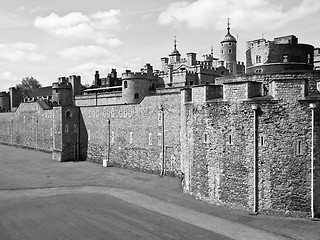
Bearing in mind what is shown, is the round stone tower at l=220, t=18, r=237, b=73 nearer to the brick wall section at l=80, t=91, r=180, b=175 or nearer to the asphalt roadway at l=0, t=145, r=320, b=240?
the brick wall section at l=80, t=91, r=180, b=175

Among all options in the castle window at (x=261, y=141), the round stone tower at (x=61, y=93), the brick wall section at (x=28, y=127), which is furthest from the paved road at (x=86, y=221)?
the round stone tower at (x=61, y=93)

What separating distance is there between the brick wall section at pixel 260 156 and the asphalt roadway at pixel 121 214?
101 centimetres

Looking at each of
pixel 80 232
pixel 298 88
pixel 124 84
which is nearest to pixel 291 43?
pixel 298 88

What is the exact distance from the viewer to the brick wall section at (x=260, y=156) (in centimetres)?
1858

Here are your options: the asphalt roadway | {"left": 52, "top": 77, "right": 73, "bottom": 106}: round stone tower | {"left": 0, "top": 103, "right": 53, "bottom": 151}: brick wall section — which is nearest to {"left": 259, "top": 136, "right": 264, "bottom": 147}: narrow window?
the asphalt roadway

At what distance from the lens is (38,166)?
130 ft

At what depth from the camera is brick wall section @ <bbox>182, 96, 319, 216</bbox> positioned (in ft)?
61.0

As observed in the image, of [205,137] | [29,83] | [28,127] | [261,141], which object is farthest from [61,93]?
[29,83]

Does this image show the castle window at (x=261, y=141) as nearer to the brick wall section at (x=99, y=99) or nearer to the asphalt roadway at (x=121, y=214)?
the asphalt roadway at (x=121, y=214)

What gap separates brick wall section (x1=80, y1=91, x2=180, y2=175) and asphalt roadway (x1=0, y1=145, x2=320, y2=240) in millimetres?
3311

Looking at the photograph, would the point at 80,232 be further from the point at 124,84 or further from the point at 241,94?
the point at 124,84

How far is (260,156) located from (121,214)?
8.74 meters

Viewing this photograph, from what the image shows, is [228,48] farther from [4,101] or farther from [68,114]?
[4,101]

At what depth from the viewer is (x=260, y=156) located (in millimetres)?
19344
